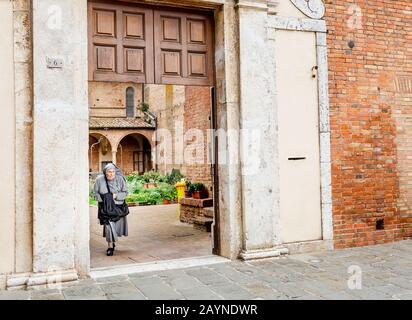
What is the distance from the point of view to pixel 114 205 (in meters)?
6.93

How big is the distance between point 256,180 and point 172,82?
5.94 feet

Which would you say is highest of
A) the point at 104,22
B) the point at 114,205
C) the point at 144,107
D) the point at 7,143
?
the point at 144,107

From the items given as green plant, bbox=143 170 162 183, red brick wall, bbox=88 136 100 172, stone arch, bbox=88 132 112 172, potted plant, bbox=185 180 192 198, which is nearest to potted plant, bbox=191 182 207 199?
potted plant, bbox=185 180 192 198

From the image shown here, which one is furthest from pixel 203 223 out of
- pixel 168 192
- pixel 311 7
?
pixel 168 192

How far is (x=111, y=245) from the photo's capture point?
6980 millimetres

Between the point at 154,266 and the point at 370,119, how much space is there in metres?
4.14

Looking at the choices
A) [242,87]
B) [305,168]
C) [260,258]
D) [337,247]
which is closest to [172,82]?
[242,87]

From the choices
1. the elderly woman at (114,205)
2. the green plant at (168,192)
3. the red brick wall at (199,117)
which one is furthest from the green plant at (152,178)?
the elderly woman at (114,205)

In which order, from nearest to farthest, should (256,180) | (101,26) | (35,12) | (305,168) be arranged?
(35,12) → (101,26) → (256,180) → (305,168)

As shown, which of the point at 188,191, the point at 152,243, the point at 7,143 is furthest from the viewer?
the point at 188,191

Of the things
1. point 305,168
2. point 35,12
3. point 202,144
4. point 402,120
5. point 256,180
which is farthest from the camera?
point 202,144

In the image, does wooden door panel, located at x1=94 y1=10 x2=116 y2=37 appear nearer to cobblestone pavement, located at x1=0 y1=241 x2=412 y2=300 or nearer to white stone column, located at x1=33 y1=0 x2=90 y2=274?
white stone column, located at x1=33 y1=0 x2=90 y2=274

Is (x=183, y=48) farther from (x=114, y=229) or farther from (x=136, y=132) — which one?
(x=136, y=132)

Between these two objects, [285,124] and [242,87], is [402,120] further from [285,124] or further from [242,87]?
[242,87]
